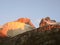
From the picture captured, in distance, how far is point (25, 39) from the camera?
16516 millimetres

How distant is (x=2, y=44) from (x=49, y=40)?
10.4 meters

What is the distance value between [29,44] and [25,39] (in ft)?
3.82

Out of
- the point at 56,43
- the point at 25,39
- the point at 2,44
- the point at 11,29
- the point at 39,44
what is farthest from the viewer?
the point at 11,29

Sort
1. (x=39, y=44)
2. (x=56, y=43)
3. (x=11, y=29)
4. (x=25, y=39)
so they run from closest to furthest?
(x=56, y=43), (x=39, y=44), (x=25, y=39), (x=11, y=29)

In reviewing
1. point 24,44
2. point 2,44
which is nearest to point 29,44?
point 24,44

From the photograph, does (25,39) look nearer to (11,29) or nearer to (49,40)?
(49,40)

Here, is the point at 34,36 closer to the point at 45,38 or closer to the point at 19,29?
the point at 45,38

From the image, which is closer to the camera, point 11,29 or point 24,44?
point 24,44

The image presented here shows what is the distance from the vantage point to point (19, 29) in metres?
51.9

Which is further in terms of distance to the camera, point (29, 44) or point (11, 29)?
point (11, 29)

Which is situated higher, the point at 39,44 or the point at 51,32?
the point at 51,32

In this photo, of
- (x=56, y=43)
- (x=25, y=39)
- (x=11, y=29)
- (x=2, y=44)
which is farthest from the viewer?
(x=11, y=29)

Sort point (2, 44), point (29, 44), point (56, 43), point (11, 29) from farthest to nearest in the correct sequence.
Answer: point (11, 29) → point (2, 44) → point (29, 44) → point (56, 43)

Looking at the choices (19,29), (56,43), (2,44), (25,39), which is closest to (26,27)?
(19,29)
